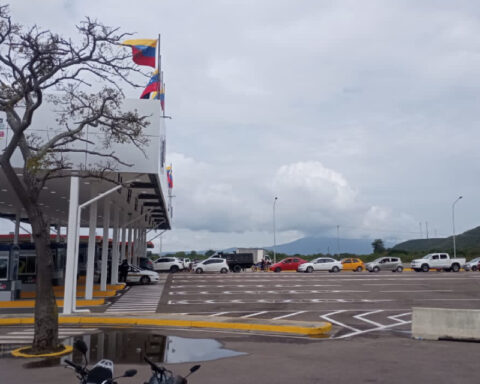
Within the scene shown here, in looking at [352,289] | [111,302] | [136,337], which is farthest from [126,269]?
[136,337]

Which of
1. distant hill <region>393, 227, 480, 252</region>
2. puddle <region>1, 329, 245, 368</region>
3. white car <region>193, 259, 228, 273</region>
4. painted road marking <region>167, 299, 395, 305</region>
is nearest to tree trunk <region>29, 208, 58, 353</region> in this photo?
puddle <region>1, 329, 245, 368</region>

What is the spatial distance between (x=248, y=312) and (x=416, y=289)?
1365 cm

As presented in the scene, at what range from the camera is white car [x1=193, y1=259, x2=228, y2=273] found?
5138cm

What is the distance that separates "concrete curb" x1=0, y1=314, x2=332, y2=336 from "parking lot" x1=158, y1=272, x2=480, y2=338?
87 cm

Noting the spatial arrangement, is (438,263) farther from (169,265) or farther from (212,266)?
(169,265)

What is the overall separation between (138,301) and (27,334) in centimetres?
982

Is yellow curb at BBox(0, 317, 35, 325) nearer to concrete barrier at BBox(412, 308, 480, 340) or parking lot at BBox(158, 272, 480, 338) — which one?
parking lot at BBox(158, 272, 480, 338)

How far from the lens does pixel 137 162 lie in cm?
2023

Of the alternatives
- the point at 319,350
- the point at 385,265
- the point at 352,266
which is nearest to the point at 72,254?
the point at 319,350

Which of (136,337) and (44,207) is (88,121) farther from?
(44,207)

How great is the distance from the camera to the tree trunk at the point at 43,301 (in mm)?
11125

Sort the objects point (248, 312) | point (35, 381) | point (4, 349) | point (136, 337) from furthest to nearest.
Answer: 1. point (248, 312)
2. point (136, 337)
3. point (4, 349)
4. point (35, 381)

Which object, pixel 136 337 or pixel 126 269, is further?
pixel 126 269

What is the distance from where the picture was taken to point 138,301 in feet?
79.9
